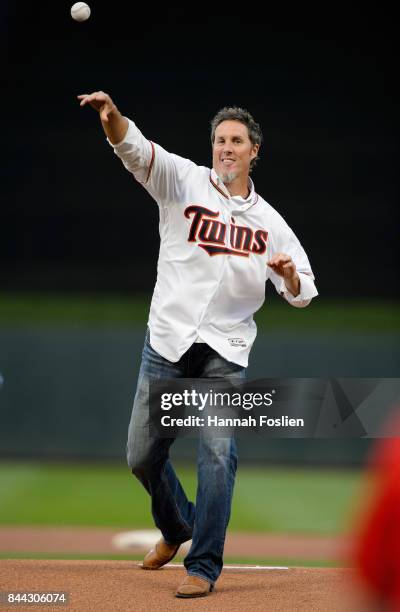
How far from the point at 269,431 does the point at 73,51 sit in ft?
31.9

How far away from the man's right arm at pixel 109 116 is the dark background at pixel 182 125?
28.1ft

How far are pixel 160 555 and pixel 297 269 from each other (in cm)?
124

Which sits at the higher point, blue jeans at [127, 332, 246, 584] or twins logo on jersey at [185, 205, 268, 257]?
twins logo on jersey at [185, 205, 268, 257]

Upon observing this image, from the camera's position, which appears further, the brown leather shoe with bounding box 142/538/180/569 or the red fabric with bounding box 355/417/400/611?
the brown leather shoe with bounding box 142/538/180/569

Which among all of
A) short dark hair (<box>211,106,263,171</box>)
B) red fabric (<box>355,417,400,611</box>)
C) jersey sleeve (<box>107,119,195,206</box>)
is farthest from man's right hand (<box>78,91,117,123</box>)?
red fabric (<box>355,417,400,611</box>)

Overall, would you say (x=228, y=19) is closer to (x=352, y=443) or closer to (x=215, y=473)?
(x=352, y=443)

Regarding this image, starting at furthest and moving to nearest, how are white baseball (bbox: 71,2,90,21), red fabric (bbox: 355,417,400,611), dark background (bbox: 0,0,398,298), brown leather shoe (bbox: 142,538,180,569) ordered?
dark background (bbox: 0,0,398,298) → white baseball (bbox: 71,2,90,21) → brown leather shoe (bbox: 142,538,180,569) → red fabric (bbox: 355,417,400,611)

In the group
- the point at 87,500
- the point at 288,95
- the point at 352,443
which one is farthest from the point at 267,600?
the point at 288,95

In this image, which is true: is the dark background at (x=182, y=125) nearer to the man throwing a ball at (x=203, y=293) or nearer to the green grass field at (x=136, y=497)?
the green grass field at (x=136, y=497)

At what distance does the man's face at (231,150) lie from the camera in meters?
3.70
